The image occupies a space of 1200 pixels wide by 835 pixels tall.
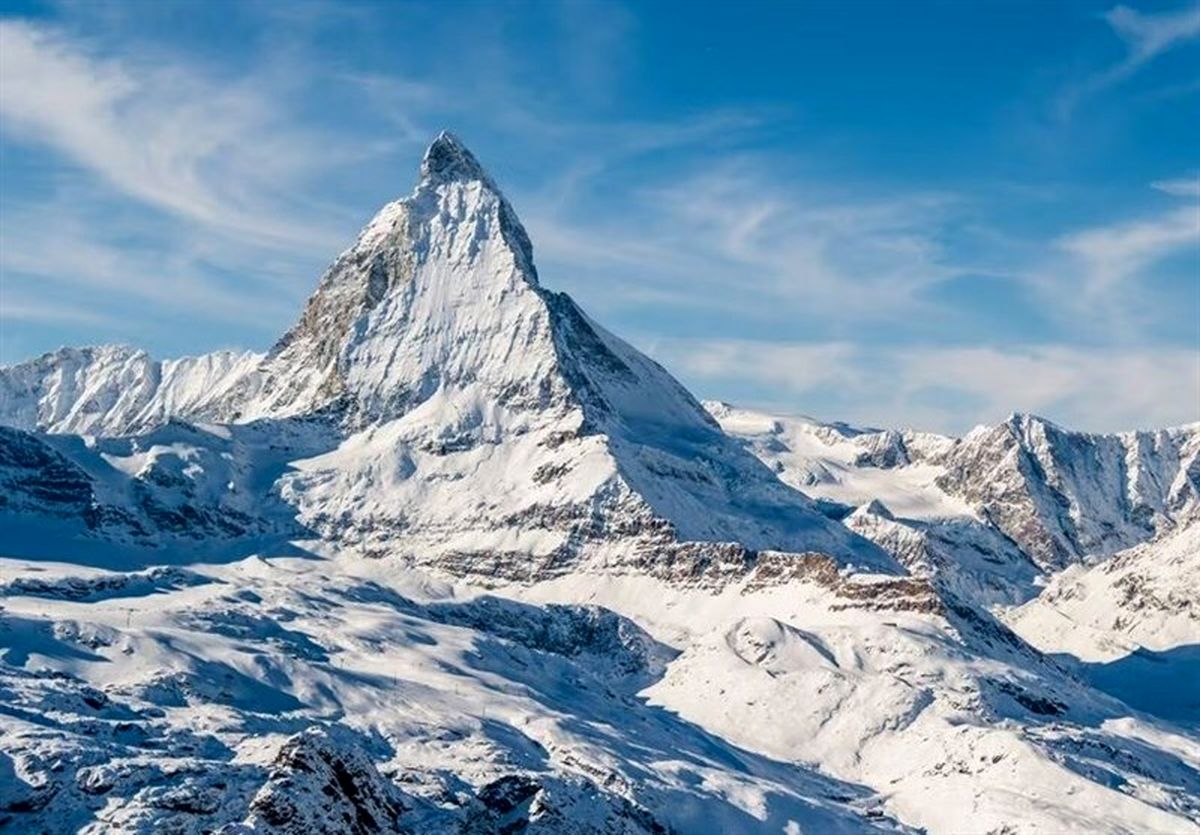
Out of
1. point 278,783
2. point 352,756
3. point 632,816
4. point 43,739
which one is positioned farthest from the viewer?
point 632,816

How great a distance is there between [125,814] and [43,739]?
3623 centimetres

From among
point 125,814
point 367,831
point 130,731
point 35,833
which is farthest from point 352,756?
point 130,731

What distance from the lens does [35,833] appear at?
427 ft

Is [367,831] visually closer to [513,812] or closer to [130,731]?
[513,812]

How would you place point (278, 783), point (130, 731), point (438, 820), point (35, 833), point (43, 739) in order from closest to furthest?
point (278, 783)
point (35, 833)
point (438, 820)
point (43, 739)
point (130, 731)

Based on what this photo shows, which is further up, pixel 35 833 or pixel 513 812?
pixel 513 812

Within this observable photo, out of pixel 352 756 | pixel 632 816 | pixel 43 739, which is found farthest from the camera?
pixel 632 816

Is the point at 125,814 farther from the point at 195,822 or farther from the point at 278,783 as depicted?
the point at 278,783

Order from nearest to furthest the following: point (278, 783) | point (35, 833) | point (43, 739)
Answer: point (278, 783) < point (35, 833) < point (43, 739)

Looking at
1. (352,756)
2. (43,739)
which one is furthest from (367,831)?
(43,739)

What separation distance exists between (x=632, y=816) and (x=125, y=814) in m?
63.5

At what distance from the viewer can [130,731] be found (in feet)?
652

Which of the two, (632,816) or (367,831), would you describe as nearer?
(367,831)

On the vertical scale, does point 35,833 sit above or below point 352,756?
below
